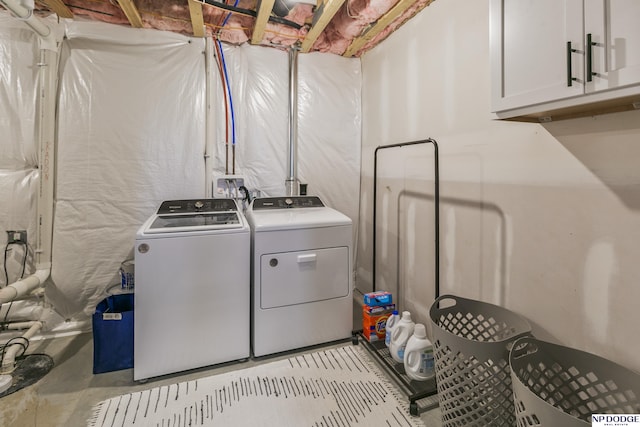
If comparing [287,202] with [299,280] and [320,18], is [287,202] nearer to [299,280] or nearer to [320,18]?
[299,280]

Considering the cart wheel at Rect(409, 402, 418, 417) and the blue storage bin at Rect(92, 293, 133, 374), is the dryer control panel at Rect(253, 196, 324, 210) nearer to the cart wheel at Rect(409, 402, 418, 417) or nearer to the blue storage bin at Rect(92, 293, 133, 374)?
the blue storage bin at Rect(92, 293, 133, 374)

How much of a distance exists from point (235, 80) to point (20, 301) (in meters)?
2.32

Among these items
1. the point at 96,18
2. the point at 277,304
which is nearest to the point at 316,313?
the point at 277,304

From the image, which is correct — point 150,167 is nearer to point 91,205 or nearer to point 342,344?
point 91,205

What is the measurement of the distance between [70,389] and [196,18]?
252 cm

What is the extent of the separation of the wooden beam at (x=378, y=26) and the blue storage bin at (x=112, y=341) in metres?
2.64

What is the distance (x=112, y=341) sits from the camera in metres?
1.93

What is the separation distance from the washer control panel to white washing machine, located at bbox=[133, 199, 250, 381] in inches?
11.0

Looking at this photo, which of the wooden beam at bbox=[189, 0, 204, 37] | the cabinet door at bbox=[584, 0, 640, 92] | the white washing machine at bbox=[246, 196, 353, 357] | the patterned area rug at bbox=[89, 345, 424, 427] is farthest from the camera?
the wooden beam at bbox=[189, 0, 204, 37]

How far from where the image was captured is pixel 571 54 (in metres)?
1.03

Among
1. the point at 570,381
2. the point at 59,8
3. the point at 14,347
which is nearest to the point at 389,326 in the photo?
the point at 570,381

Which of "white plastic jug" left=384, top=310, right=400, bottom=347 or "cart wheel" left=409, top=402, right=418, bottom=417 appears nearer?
"cart wheel" left=409, top=402, right=418, bottom=417

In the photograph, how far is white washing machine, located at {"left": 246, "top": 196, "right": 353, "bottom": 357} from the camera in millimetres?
2049

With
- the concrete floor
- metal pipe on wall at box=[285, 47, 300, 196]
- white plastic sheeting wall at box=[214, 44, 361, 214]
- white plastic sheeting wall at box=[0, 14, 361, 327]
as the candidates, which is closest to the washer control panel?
white plastic sheeting wall at box=[0, 14, 361, 327]
